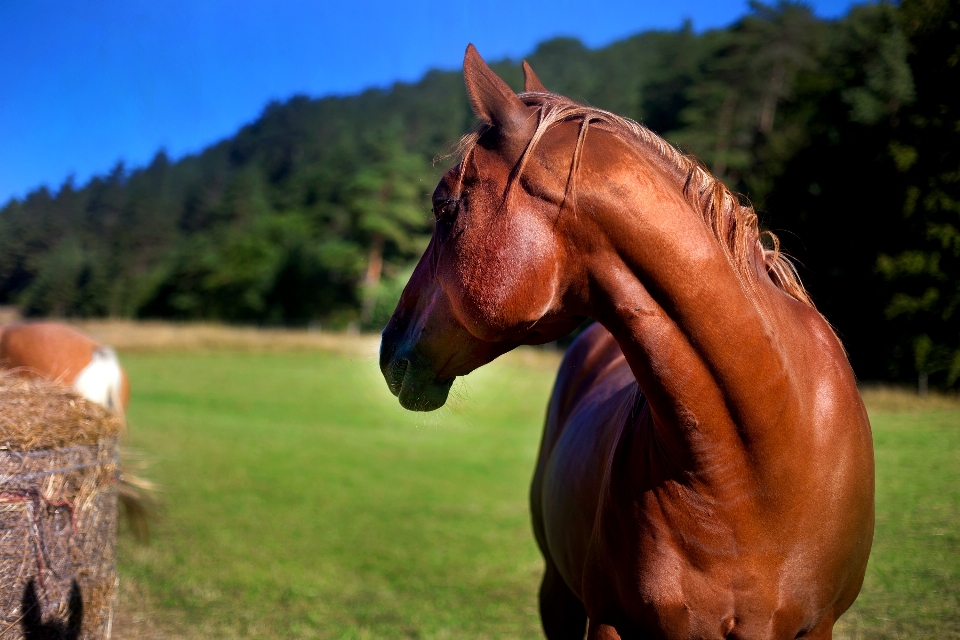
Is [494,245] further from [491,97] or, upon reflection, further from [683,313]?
[683,313]

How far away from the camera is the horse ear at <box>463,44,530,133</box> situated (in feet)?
4.88

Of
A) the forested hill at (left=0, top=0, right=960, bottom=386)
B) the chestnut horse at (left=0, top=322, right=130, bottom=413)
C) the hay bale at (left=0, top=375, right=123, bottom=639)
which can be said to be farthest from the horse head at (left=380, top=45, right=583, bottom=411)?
the chestnut horse at (left=0, top=322, right=130, bottom=413)

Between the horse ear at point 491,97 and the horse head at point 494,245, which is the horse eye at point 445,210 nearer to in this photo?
the horse head at point 494,245

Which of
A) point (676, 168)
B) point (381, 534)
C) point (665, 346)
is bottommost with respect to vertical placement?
point (381, 534)

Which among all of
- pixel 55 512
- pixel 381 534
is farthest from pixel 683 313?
pixel 381 534

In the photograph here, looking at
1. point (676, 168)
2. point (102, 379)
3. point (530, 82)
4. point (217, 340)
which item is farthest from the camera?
point (217, 340)

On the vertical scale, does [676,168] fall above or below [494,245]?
above

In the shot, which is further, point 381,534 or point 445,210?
point 381,534

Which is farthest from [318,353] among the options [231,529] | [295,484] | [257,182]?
[257,182]

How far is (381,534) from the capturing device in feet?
23.9

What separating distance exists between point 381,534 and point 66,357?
142 inches

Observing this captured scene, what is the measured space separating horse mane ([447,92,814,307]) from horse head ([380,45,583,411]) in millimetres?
18

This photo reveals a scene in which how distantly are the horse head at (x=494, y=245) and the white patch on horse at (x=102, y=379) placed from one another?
5.09 m

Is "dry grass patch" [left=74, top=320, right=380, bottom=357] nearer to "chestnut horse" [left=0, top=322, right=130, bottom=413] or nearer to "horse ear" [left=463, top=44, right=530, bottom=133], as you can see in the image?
"chestnut horse" [left=0, top=322, right=130, bottom=413]
